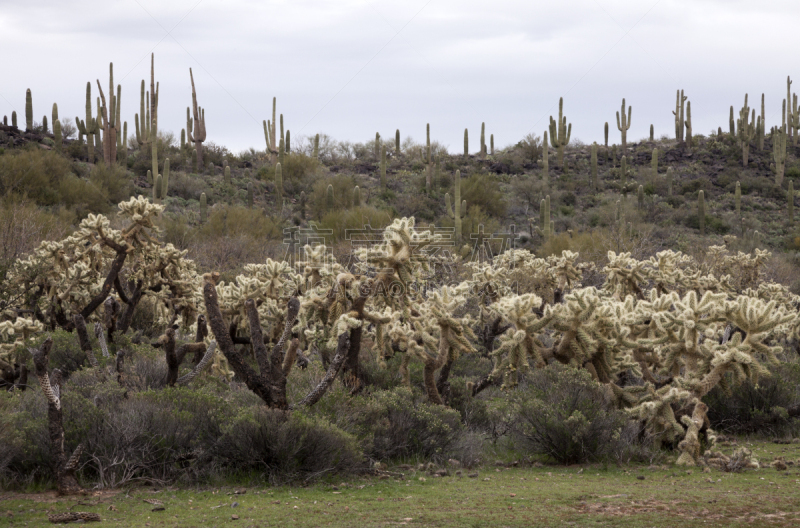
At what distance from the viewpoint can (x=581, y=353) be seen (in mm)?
7098

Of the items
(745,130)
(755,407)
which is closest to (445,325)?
(755,407)

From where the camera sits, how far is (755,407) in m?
8.40

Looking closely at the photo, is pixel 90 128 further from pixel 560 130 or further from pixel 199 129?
pixel 560 130

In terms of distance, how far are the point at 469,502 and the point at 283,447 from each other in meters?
1.64

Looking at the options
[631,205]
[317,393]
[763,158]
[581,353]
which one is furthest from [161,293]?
[763,158]

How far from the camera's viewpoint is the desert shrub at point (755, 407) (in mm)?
8148

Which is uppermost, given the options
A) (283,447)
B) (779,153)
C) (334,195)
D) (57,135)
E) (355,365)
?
(57,135)

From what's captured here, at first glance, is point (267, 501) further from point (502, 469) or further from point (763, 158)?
point (763, 158)

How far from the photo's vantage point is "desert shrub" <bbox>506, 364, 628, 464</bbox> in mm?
6688

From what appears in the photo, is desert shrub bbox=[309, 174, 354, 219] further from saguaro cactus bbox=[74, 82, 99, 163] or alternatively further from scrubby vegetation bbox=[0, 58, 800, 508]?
scrubby vegetation bbox=[0, 58, 800, 508]

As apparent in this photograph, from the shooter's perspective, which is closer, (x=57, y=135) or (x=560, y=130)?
(x=57, y=135)

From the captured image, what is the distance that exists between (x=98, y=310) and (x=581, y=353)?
285 inches

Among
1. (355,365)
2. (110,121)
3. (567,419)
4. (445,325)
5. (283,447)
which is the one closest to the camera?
(283,447)

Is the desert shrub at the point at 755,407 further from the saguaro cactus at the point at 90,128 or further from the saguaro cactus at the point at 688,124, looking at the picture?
the saguaro cactus at the point at 688,124
